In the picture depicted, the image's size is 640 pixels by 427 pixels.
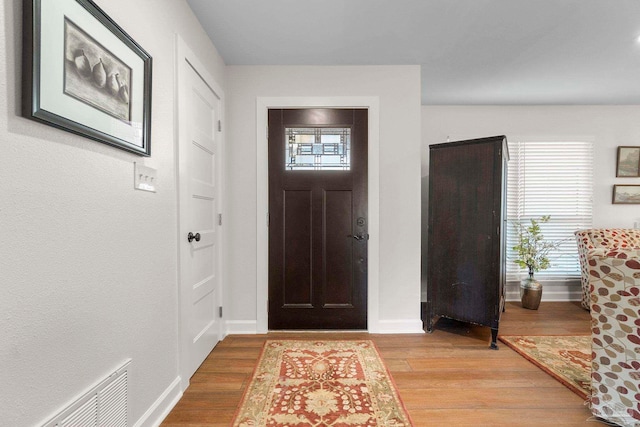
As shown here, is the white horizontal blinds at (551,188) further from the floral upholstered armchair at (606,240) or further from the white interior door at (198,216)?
the white interior door at (198,216)

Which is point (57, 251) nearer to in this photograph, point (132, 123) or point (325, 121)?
point (132, 123)

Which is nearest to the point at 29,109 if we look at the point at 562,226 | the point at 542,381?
the point at 542,381

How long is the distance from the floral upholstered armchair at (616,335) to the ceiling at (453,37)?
5.63 ft

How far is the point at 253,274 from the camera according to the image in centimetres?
286

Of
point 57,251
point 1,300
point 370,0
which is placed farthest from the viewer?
point 370,0

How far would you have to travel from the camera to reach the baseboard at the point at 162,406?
4.96 ft

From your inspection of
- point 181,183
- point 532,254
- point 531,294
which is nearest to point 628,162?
point 532,254

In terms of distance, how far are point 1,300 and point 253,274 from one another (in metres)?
2.08

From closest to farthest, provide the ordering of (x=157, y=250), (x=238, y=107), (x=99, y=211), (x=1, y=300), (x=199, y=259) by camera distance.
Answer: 1. (x=1, y=300)
2. (x=99, y=211)
3. (x=157, y=250)
4. (x=199, y=259)
5. (x=238, y=107)

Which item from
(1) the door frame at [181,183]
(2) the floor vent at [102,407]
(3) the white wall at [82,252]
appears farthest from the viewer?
(1) the door frame at [181,183]

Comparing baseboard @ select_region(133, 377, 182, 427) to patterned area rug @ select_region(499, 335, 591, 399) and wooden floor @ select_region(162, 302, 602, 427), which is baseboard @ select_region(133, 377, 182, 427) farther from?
patterned area rug @ select_region(499, 335, 591, 399)

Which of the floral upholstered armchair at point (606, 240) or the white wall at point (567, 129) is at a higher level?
the white wall at point (567, 129)

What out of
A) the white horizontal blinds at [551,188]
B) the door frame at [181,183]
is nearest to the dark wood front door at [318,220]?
the door frame at [181,183]

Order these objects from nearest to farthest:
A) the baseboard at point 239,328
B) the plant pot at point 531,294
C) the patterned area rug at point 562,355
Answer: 1. the patterned area rug at point 562,355
2. the baseboard at point 239,328
3. the plant pot at point 531,294
